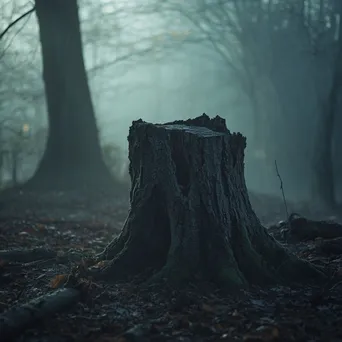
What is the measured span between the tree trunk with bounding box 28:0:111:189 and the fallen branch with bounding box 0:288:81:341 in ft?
36.5

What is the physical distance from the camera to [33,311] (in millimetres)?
4227

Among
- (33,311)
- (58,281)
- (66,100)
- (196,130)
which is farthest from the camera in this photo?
(66,100)

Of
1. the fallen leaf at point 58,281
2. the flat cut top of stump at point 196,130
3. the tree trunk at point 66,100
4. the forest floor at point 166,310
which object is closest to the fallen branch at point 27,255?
the forest floor at point 166,310

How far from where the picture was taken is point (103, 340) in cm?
393

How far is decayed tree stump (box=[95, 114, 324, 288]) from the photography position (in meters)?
5.19

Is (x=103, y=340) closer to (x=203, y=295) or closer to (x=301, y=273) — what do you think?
(x=203, y=295)

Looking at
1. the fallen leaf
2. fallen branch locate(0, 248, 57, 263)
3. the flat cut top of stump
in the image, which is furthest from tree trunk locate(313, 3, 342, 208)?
the fallen leaf

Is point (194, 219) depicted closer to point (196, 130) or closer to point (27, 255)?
point (196, 130)

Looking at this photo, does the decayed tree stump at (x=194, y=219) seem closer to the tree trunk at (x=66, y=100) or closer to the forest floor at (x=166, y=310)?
the forest floor at (x=166, y=310)

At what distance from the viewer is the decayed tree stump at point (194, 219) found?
17.0ft

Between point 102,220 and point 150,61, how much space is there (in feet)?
72.5

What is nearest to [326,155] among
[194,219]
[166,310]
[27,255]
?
[27,255]

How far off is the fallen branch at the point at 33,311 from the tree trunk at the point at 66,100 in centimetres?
1112

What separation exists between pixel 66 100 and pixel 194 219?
11751mm
